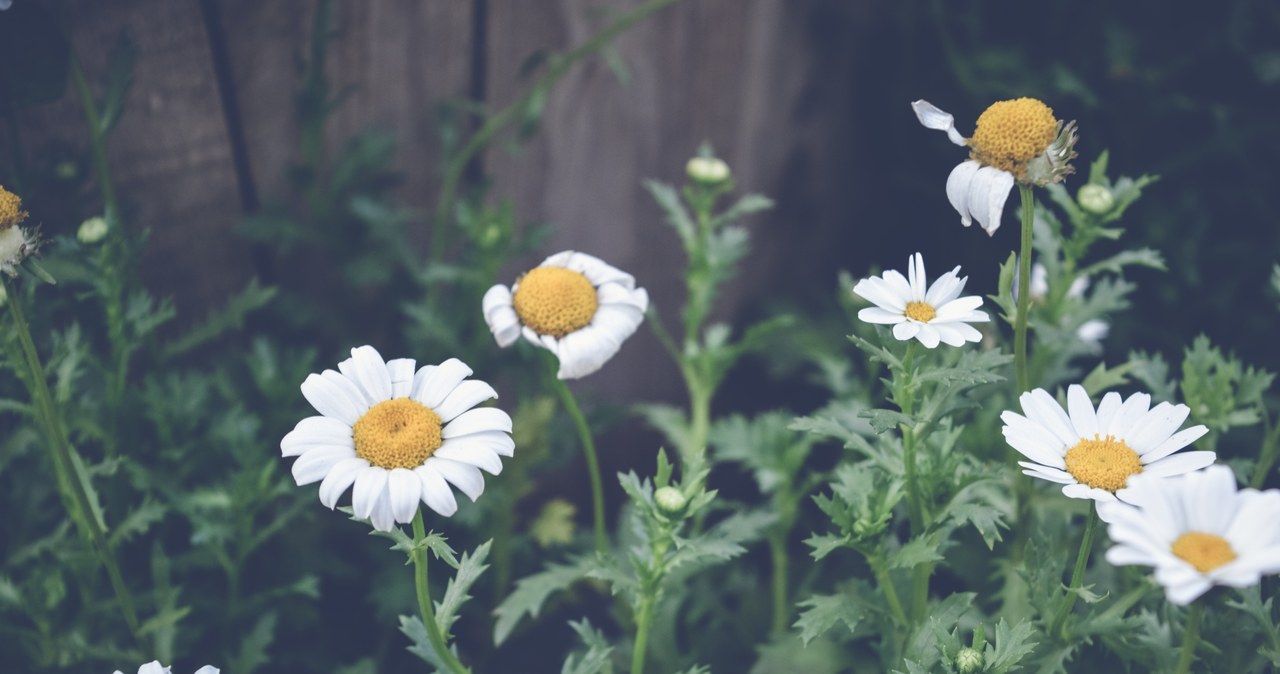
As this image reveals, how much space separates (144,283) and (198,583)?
18.7 inches

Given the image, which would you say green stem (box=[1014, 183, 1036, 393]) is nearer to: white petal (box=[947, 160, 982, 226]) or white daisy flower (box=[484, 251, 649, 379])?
white petal (box=[947, 160, 982, 226])

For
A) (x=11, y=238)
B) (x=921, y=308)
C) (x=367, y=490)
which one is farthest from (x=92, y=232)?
(x=921, y=308)

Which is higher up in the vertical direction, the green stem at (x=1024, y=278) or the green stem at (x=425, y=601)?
the green stem at (x=1024, y=278)

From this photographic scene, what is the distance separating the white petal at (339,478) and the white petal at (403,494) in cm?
3

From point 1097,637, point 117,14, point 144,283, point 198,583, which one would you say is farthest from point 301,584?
point 1097,637

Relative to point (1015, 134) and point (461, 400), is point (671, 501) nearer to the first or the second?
point (461, 400)

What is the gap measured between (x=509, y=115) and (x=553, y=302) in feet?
1.76

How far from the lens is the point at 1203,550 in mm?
774

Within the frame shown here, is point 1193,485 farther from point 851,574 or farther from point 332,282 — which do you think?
point 332,282

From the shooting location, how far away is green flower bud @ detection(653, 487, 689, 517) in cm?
109

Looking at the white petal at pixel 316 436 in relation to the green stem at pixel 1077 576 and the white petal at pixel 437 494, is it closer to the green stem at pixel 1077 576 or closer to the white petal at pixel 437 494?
the white petal at pixel 437 494

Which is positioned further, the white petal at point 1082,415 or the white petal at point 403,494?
the white petal at point 1082,415

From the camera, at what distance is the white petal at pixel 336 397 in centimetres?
98

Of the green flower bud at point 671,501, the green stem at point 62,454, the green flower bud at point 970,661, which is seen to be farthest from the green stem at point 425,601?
the green flower bud at point 970,661
